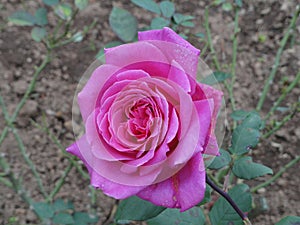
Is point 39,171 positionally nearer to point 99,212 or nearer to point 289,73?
point 99,212

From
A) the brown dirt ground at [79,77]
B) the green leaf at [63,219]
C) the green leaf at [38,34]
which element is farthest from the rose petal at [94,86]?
the brown dirt ground at [79,77]

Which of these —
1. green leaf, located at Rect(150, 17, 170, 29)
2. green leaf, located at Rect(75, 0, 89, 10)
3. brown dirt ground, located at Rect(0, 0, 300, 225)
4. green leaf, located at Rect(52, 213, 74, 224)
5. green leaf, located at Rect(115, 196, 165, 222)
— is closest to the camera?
green leaf, located at Rect(115, 196, 165, 222)

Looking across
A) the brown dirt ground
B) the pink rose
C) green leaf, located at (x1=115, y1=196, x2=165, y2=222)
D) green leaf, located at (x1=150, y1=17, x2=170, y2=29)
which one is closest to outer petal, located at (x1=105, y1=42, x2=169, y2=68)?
the pink rose

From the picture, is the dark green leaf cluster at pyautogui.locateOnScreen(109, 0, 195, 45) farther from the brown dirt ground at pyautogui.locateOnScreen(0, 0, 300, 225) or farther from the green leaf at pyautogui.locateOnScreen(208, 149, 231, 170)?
the brown dirt ground at pyautogui.locateOnScreen(0, 0, 300, 225)

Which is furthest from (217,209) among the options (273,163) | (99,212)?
(273,163)

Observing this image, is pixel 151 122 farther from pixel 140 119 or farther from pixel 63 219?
pixel 63 219

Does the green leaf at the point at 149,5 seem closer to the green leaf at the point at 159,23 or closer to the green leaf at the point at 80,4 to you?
the green leaf at the point at 159,23
